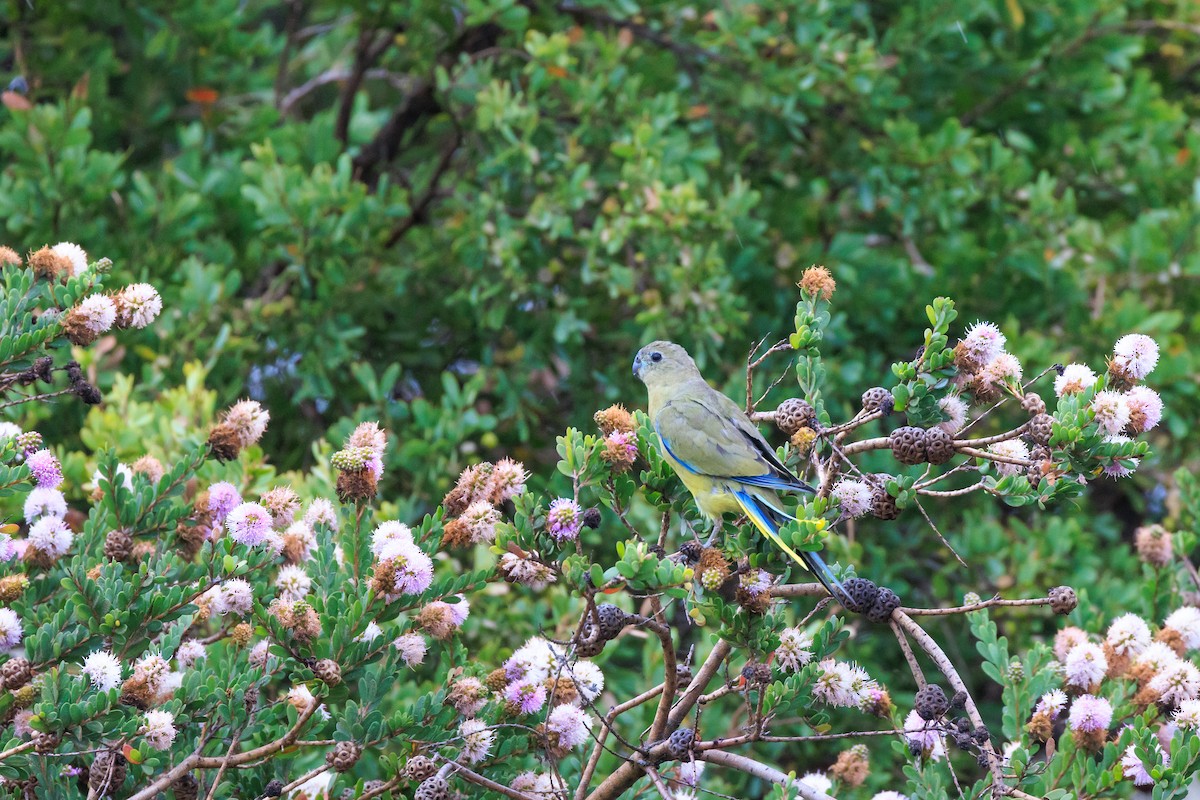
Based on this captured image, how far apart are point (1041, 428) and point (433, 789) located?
4.58 ft

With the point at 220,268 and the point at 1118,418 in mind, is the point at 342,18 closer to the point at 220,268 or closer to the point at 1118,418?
the point at 220,268

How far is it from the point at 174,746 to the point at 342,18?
520cm

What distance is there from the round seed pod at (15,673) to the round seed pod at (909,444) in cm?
187

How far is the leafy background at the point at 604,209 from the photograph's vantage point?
5301 millimetres

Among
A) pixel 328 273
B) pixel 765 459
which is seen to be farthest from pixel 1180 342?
pixel 328 273

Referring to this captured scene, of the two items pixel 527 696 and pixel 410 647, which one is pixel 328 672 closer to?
pixel 410 647

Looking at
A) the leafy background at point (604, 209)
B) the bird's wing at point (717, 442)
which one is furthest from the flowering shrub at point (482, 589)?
the leafy background at point (604, 209)

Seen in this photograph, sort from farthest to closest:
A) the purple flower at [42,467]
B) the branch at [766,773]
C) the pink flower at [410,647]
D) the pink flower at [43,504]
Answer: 1. the pink flower at [43,504]
2. the purple flower at [42,467]
3. the pink flower at [410,647]
4. the branch at [766,773]

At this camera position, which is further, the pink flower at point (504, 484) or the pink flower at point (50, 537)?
the pink flower at point (50, 537)

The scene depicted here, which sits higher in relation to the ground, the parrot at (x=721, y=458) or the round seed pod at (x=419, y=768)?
the parrot at (x=721, y=458)

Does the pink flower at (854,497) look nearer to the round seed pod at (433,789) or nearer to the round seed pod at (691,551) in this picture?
the round seed pod at (691,551)

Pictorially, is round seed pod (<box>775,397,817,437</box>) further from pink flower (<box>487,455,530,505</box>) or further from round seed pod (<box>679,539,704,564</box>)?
pink flower (<box>487,455,530,505</box>)

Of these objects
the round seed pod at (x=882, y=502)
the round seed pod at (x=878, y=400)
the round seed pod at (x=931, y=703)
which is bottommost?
the round seed pod at (x=931, y=703)

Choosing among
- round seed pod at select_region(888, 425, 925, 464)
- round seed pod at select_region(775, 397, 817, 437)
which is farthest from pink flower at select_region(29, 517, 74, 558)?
round seed pod at select_region(888, 425, 925, 464)
